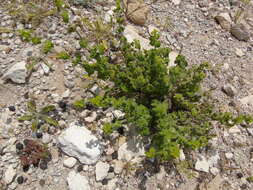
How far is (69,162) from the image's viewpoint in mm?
3078

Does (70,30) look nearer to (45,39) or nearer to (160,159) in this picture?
(45,39)

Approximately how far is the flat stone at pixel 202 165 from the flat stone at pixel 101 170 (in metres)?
1.06

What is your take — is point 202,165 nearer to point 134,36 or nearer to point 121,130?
point 121,130

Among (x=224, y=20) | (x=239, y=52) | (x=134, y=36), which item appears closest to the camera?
(x=134, y=36)

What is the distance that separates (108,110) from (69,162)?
78cm

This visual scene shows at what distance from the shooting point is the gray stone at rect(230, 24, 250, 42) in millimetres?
4230

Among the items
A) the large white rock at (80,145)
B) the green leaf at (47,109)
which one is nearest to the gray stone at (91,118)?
the large white rock at (80,145)

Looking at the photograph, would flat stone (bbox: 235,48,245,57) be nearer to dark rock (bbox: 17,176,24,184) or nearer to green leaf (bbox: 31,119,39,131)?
green leaf (bbox: 31,119,39,131)

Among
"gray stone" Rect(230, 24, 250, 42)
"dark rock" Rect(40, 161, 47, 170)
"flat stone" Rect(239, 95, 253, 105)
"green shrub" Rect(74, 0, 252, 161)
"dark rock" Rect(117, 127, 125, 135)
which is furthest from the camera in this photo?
"gray stone" Rect(230, 24, 250, 42)

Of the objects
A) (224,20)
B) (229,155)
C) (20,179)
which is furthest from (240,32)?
(20,179)

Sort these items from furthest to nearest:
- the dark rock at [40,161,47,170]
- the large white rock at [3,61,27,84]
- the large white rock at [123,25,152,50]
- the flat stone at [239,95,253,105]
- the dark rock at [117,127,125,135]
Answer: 1. the large white rock at [123,25,152,50]
2. the flat stone at [239,95,253,105]
3. the large white rock at [3,61,27,84]
4. the dark rock at [117,127,125,135]
5. the dark rock at [40,161,47,170]

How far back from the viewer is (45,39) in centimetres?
384

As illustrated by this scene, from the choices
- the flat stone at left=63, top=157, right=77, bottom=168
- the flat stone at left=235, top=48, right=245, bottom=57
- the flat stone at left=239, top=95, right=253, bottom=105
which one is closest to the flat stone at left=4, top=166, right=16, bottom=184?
the flat stone at left=63, top=157, right=77, bottom=168

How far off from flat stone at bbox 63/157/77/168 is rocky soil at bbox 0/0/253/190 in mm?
11
